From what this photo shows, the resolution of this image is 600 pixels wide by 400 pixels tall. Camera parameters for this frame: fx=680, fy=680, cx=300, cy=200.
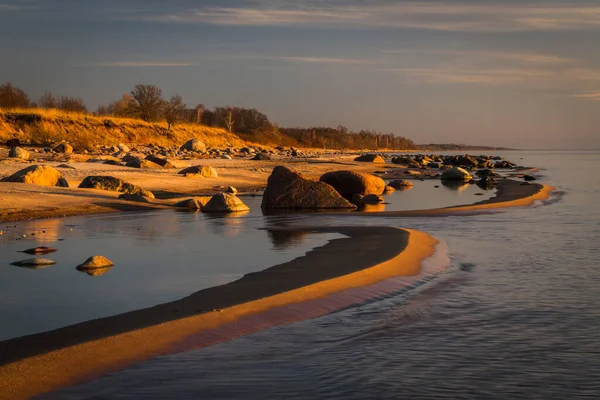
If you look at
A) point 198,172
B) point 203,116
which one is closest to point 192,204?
point 198,172

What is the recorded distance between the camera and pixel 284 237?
13.9 meters

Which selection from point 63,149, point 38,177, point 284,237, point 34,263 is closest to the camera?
point 34,263

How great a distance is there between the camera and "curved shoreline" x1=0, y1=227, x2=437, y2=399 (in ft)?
18.0

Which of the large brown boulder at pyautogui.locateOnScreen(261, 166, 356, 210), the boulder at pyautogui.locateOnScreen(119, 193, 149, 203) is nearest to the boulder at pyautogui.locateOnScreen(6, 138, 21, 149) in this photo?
the boulder at pyautogui.locateOnScreen(119, 193, 149, 203)

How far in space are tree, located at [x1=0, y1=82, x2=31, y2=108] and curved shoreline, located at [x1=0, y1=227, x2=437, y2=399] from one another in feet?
194

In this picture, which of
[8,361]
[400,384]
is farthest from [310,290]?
[8,361]

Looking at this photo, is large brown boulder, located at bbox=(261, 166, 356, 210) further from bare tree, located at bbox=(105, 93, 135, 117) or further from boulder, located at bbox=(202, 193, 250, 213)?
bare tree, located at bbox=(105, 93, 135, 117)

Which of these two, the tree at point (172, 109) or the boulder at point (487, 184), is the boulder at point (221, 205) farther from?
the tree at point (172, 109)

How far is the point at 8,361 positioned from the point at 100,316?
1.58m

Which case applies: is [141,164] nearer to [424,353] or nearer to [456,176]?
[456,176]

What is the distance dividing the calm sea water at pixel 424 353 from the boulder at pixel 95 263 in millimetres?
4008

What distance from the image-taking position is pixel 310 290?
851 cm

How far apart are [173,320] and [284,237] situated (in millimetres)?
7010

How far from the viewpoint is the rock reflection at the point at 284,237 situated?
41.7ft
